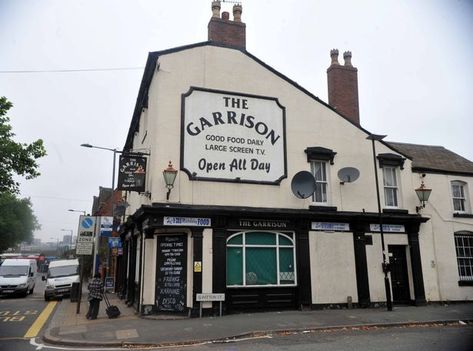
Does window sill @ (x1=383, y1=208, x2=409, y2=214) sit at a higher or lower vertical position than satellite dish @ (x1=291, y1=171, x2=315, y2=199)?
lower

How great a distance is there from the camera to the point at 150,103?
1736cm

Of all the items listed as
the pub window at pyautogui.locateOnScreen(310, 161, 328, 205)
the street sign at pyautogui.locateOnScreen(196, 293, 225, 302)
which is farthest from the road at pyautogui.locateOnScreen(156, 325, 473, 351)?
the pub window at pyautogui.locateOnScreen(310, 161, 328, 205)

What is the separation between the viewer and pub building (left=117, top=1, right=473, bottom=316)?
585 inches

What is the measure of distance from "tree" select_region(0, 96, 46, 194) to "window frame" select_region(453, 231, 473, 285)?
2180 centimetres

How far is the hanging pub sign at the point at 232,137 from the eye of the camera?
1566cm

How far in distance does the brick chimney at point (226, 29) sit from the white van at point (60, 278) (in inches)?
566

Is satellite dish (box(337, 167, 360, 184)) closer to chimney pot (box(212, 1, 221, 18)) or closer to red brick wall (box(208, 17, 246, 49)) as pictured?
red brick wall (box(208, 17, 246, 49))

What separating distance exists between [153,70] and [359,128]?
902 centimetres

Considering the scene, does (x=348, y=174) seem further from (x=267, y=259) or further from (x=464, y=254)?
(x=464, y=254)

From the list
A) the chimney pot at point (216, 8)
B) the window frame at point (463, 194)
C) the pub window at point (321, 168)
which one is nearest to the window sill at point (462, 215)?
the window frame at point (463, 194)

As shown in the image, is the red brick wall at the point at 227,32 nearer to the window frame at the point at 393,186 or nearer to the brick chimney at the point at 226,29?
the brick chimney at the point at 226,29

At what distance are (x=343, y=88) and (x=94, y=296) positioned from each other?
46.3 feet

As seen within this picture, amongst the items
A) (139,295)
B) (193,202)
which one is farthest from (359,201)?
(139,295)

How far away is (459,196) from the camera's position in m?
19.5
